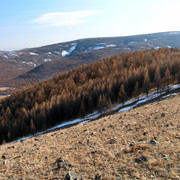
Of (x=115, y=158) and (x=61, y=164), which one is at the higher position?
(x=115, y=158)

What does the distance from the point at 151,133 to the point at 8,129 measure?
5296 cm

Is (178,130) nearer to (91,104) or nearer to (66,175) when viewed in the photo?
(66,175)

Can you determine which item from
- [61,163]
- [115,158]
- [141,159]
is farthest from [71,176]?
[141,159]

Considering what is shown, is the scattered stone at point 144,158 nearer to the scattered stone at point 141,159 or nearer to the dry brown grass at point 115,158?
the scattered stone at point 141,159

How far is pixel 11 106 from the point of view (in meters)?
79.9

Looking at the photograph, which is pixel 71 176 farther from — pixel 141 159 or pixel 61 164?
pixel 141 159

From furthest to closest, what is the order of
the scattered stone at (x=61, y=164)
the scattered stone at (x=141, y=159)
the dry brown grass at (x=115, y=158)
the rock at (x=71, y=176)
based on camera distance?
1. the scattered stone at (x=61, y=164)
2. the scattered stone at (x=141, y=159)
3. the rock at (x=71, y=176)
4. the dry brown grass at (x=115, y=158)

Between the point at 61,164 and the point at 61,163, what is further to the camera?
the point at 61,163

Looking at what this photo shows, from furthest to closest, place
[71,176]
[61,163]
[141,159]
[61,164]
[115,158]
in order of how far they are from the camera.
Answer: [61,163] < [61,164] < [115,158] < [141,159] < [71,176]

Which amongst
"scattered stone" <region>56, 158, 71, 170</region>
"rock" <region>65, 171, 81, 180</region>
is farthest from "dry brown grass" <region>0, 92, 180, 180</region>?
"rock" <region>65, 171, 81, 180</region>

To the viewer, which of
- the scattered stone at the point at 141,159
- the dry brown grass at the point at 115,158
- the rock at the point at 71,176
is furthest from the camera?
the scattered stone at the point at 141,159

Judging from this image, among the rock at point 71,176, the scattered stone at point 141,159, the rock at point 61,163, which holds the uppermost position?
the scattered stone at point 141,159

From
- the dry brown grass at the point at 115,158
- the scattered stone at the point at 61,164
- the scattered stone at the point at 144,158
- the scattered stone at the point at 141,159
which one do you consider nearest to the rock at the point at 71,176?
the dry brown grass at the point at 115,158

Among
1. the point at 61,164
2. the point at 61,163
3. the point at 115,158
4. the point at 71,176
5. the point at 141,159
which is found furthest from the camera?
the point at 61,163
